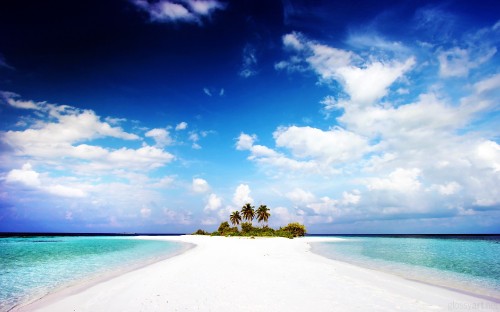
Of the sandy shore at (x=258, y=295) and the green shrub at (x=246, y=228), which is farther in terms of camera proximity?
the green shrub at (x=246, y=228)

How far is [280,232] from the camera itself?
7956 cm

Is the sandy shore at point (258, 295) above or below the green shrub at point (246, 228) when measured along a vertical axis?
below

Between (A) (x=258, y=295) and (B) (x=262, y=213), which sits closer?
(A) (x=258, y=295)

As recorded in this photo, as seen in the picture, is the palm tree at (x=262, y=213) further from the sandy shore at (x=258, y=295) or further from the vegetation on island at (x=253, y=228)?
the sandy shore at (x=258, y=295)

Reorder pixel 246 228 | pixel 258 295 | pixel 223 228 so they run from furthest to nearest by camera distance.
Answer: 1. pixel 223 228
2. pixel 246 228
3. pixel 258 295

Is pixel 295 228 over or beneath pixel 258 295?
over

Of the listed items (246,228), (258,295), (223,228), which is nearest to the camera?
(258,295)

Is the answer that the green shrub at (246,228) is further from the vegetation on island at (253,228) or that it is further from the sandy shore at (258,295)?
the sandy shore at (258,295)

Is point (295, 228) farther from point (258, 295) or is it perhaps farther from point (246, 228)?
point (258, 295)

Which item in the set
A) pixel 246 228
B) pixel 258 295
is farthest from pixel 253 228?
pixel 258 295

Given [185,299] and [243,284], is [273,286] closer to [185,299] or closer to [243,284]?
[243,284]

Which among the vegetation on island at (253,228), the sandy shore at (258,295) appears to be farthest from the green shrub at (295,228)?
the sandy shore at (258,295)

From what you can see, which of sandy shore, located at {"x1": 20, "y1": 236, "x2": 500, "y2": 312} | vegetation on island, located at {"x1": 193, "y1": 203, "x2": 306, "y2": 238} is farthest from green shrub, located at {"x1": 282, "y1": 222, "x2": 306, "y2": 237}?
sandy shore, located at {"x1": 20, "y1": 236, "x2": 500, "y2": 312}

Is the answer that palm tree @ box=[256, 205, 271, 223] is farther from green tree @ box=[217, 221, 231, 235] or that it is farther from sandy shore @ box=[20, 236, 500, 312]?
sandy shore @ box=[20, 236, 500, 312]
